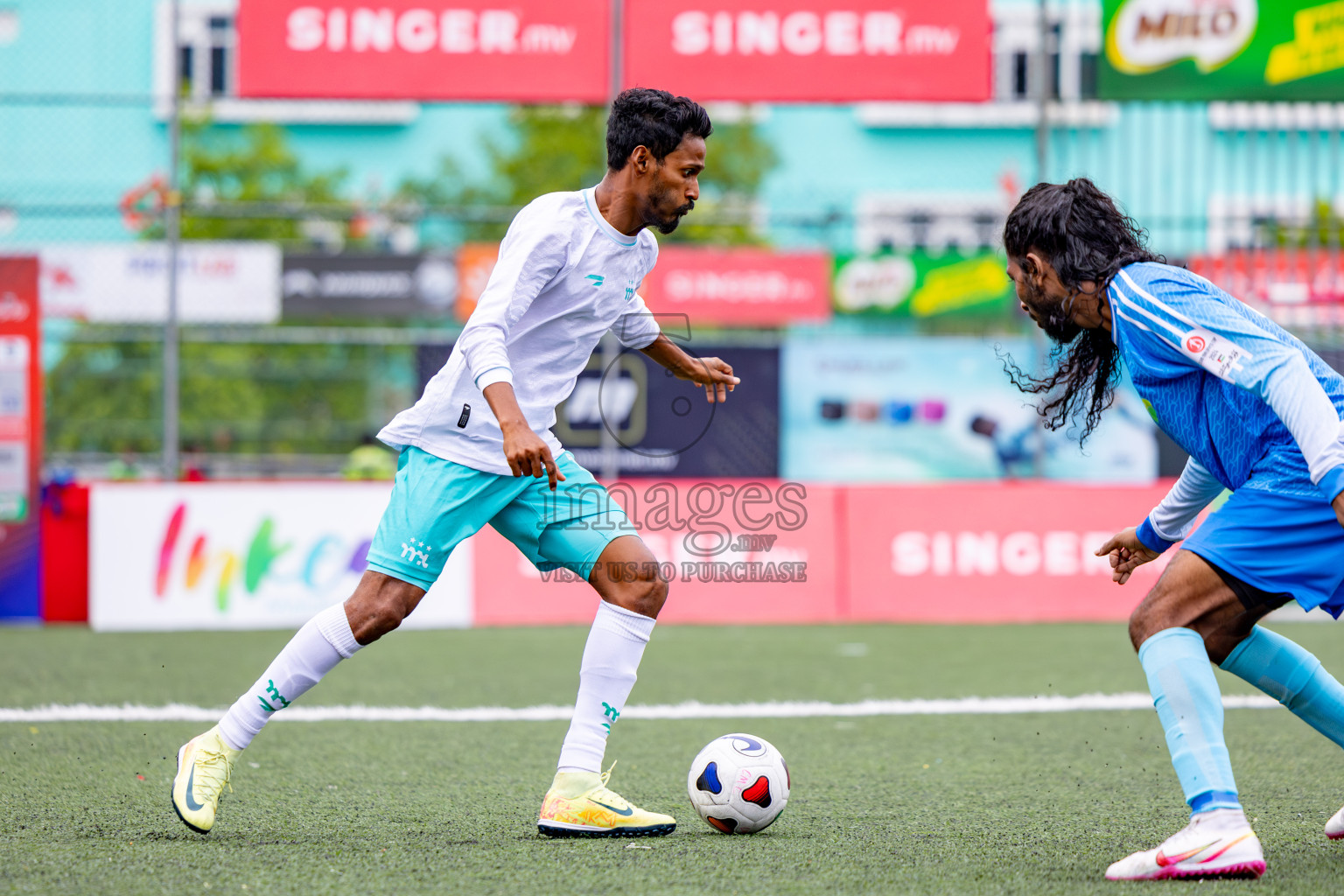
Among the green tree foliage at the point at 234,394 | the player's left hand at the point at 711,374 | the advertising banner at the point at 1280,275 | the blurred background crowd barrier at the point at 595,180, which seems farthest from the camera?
the green tree foliage at the point at 234,394

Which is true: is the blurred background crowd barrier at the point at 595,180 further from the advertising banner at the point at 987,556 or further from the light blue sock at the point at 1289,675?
the light blue sock at the point at 1289,675

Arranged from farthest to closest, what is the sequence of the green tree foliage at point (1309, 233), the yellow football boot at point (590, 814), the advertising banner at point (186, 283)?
the advertising banner at point (186, 283)
the green tree foliage at point (1309, 233)
the yellow football boot at point (590, 814)

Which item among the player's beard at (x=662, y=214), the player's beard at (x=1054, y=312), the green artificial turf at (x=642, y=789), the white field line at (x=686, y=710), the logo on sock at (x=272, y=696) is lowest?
the white field line at (x=686, y=710)

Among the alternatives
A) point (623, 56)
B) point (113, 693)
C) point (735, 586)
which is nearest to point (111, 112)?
point (623, 56)

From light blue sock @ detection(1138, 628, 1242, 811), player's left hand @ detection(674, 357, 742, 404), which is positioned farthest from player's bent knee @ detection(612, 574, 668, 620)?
light blue sock @ detection(1138, 628, 1242, 811)

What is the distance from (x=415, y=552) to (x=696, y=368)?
107 centimetres

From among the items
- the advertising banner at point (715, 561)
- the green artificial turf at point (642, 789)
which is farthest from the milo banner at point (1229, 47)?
the green artificial turf at point (642, 789)

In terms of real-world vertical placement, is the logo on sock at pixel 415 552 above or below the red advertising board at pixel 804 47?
below

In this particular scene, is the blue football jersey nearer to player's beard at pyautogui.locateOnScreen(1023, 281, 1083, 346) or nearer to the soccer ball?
player's beard at pyautogui.locateOnScreen(1023, 281, 1083, 346)

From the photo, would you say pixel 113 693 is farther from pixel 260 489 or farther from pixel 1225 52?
pixel 1225 52

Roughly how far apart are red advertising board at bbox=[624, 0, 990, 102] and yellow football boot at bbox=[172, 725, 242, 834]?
7019mm

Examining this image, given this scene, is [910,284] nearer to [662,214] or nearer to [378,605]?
[662,214]

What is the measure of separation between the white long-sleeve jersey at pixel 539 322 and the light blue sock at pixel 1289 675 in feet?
5.95

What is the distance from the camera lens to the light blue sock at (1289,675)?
3.41 m
